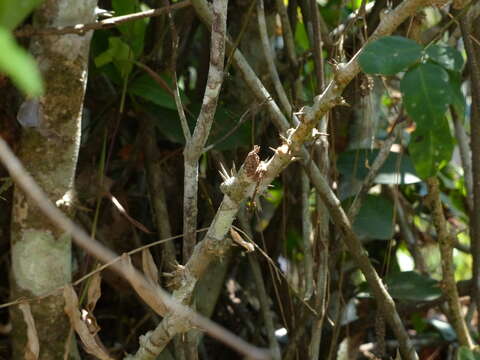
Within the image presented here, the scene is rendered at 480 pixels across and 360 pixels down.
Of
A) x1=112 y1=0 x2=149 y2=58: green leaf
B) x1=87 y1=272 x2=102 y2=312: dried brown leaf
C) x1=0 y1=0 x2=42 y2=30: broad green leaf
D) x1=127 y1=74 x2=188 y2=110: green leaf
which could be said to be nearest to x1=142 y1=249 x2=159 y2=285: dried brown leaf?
x1=87 y1=272 x2=102 y2=312: dried brown leaf

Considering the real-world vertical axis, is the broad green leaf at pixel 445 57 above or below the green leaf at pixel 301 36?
below

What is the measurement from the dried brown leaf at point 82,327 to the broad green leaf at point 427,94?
21.2 inches

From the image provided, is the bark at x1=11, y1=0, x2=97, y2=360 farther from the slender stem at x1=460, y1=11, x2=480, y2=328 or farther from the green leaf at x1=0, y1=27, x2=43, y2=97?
the green leaf at x1=0, y1=27, x2=43, y2=97

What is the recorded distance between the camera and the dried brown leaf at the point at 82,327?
3.39ft

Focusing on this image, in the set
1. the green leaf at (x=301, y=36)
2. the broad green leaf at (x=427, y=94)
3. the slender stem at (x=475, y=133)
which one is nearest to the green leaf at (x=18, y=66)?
the broad green leaf at (x=427, y=94)

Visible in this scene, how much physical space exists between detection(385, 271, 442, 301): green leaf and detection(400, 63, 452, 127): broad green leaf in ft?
1.66

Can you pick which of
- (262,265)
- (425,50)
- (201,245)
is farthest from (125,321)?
A: (425,50)

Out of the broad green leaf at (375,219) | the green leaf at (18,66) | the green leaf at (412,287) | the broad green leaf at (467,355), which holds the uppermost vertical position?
the green leaf at (18,66)

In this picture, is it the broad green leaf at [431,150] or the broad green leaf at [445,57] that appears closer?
the broad green leaf at [445,57]

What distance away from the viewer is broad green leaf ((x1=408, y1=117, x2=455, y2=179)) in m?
1.19

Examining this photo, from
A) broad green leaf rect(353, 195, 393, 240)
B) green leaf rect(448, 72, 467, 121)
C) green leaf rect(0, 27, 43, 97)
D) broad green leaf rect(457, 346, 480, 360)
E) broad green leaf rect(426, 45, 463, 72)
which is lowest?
broad green leaf rect(457, 346, 480, 360)

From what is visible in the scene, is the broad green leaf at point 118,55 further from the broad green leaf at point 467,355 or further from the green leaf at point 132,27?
the broad green leaf at point 467,355

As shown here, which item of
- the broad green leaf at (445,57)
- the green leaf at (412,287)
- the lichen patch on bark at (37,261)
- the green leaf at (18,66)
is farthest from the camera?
the green leaf at (412,287)

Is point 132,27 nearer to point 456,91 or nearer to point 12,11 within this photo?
point 456,91
